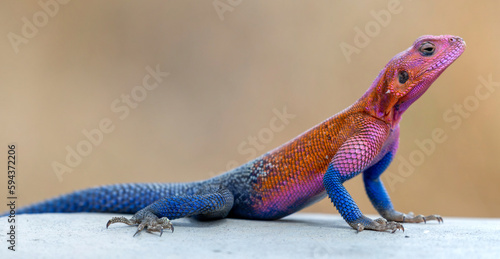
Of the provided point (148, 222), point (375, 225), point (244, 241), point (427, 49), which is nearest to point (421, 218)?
point (375, 225)

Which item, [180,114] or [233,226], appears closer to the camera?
[233,226]

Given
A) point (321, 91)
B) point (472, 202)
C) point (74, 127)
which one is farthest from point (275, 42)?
point (472, 202)

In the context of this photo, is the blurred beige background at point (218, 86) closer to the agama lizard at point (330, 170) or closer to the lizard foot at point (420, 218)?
the lizard foot at point (420, 218)

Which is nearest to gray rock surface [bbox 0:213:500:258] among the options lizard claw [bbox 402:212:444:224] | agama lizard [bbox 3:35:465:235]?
agama lizard [bbox 3:35:465:235]

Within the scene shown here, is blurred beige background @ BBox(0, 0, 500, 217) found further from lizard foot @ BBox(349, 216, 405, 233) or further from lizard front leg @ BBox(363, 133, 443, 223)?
lizard foot @ BBox(349, 216, 405, 233)

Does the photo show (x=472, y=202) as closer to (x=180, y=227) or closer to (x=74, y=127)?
(x=180, y=227)

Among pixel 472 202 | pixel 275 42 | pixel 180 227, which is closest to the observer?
pixel 180 227

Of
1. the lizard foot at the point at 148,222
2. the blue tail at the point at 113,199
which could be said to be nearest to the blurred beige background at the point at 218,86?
the blue tail at the point at 113,199
